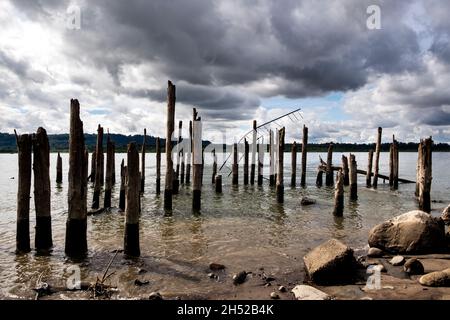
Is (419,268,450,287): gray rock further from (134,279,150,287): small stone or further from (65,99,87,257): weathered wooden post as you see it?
(65,99,87,257): weathered wooden post

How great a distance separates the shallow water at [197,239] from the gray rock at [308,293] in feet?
5.10

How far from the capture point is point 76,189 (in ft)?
30.6

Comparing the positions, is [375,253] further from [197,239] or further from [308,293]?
[197,239]

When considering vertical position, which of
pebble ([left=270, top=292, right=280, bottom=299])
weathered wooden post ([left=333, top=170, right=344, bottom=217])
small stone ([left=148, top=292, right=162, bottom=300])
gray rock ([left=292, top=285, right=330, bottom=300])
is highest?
weathered wooden post ([left=333, top=170, right=344, bottom=217])

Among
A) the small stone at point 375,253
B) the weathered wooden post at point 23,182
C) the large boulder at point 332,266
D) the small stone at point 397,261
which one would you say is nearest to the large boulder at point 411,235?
the small stone at point 375,253

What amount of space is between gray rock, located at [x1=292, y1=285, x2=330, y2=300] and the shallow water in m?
1.56

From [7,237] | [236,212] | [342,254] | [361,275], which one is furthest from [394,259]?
[7,237]

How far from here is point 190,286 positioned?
8000 mm

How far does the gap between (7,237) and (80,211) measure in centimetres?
484

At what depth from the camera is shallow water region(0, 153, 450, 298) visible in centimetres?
845

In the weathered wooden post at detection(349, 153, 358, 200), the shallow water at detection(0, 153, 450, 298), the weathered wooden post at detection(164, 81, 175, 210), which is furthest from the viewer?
the weathered wooden post at detection(349, 153, 358, 200)

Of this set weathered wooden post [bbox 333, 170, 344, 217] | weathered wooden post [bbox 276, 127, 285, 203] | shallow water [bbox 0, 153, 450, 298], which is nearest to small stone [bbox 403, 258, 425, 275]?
shallow water [bbox 0, 153, 450, 298]

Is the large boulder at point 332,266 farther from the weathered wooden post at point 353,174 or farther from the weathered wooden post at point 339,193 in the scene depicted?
the weathered wooden post at point 353,174

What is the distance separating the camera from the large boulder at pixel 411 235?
9.85m
